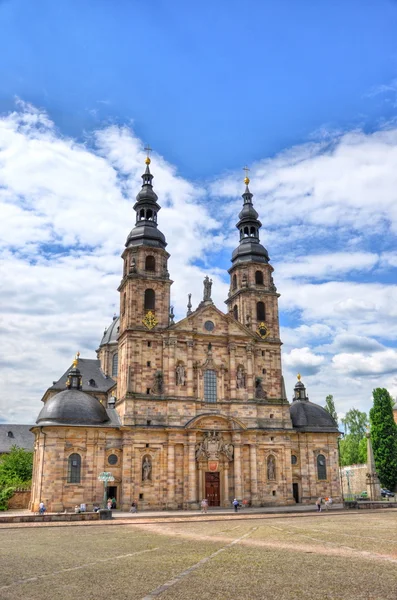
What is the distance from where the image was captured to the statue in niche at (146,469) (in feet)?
159

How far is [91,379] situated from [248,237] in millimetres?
25910

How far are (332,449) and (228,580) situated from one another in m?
43.8

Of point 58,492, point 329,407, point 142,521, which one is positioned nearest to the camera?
point 142,521

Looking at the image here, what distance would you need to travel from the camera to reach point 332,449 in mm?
56312

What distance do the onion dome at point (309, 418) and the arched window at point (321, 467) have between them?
276 cm

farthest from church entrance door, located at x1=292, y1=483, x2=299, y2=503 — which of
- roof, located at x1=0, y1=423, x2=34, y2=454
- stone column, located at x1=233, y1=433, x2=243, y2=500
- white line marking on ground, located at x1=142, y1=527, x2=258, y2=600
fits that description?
roof, located at x1=0, y1=423, x2=34, y2=454

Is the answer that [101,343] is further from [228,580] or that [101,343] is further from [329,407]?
[228,580]

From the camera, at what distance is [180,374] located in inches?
2032

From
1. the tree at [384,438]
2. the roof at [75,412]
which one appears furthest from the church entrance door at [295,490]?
the roof at [75,412]

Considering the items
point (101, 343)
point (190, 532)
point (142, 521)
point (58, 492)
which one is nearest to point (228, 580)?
point (190, 532)

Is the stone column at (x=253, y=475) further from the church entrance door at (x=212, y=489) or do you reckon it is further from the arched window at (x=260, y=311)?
the arched window at (x=260, y=311)

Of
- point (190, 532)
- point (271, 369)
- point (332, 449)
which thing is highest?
point (271, 369)

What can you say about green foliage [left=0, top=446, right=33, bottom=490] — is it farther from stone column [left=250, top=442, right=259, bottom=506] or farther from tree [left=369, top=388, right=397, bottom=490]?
tree [left=369, top=388, right=397, bottom=490]

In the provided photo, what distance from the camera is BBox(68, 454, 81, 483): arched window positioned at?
46972 millimetres
